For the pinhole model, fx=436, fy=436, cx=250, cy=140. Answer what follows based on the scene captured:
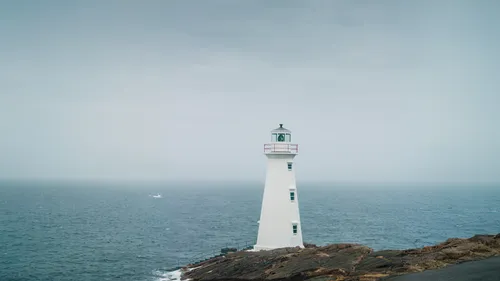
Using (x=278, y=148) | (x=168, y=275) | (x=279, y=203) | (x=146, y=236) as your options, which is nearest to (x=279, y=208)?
(x=279, y=203)

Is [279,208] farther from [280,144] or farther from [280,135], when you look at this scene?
[280,135]

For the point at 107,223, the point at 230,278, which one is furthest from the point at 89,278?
the point at 107,223

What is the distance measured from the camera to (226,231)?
9456 centimetres

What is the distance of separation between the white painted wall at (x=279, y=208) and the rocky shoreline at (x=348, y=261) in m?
1.76

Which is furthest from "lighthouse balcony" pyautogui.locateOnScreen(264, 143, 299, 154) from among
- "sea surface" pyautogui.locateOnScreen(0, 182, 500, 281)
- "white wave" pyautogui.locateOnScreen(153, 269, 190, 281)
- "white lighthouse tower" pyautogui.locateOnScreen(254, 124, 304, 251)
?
"sea surface" pyautogui.locateOnScreen(0, 182, 500, 281)

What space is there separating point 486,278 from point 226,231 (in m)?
77.6

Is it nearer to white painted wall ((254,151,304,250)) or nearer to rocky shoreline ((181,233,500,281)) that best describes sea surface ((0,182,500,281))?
white painted wall ((254,151,304,250))

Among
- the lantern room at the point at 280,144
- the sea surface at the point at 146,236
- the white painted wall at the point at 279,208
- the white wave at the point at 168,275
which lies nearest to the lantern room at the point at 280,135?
the lantern room at the point at 280,144

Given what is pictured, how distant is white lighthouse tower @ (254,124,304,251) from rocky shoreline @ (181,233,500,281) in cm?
181

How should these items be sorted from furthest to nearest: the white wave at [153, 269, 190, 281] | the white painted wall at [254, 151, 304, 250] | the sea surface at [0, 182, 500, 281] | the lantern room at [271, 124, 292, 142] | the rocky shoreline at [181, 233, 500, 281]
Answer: the sea surface at [0, 182, 500, 281] → the white wave at [153, 269, 190, 281] → the lantern room at [271, 124, 292, 142] → the white painted wall at [254, 151, 304, 250] → the rocky shoreline at [181, 233, 500, 281]

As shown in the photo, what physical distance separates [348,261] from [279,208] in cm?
1147

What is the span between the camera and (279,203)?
1613 inches

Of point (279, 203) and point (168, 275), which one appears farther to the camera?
point (168, 275)

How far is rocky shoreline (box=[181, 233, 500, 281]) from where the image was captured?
1016 inches
